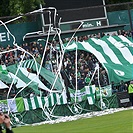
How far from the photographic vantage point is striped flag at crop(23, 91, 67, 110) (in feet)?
89.5

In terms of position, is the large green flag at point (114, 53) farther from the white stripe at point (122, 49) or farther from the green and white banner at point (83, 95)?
the green and white banner at point (83, 95)

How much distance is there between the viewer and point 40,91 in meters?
27.8

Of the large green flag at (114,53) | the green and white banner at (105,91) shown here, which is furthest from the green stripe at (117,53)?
the green and white banner at (105,91)

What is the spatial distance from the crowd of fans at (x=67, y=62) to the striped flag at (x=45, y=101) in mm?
824

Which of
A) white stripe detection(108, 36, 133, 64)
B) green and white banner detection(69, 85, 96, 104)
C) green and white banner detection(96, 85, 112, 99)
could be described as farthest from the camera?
white stripe detection(108, 36, 133, 64)

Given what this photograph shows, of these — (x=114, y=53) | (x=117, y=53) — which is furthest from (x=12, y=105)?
(x=117, y=53)

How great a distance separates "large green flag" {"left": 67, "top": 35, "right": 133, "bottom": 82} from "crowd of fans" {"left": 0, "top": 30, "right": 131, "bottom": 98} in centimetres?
29

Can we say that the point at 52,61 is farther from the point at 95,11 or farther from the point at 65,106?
the point at 95,11

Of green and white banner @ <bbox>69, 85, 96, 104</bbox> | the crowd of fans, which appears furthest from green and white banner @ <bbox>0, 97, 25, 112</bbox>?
green and white banner @ <bbox>69, 85, 96, 104</bbox>

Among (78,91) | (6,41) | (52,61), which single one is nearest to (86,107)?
(78,91)

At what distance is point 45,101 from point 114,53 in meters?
5.08

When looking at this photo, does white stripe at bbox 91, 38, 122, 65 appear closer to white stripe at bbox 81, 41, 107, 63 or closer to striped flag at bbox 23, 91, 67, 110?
white stripe at bbox 81, 41, 107, 63

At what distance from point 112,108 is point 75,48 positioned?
3.55 metres

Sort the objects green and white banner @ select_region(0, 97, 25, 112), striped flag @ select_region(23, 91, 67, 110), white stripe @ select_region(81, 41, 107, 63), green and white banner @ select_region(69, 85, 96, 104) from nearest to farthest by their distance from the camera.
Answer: green and white banner @ select_region(0, 97, 25, 112) < striped flag @ select_region(23, 91, 67, 110) < green and white banner @ select_region(69, 85, 96, 104) < white stripe @ select_region(81, 41, 107, 63)
